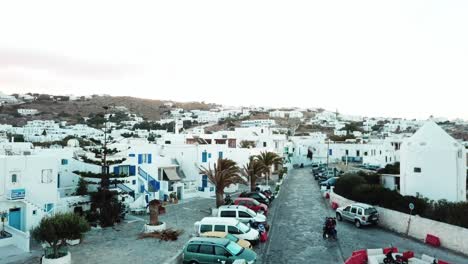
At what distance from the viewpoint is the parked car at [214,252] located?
1512 cm

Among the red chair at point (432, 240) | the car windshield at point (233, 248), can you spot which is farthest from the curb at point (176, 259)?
the red chair at point (432, 240)

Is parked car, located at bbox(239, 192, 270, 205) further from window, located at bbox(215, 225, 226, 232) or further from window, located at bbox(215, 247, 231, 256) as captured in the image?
window, located at bbox(215, 247, 231, 256)

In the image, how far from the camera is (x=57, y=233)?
15.5 meters

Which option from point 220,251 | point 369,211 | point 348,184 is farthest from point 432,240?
point 220,251

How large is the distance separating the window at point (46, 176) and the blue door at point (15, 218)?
2.41 m

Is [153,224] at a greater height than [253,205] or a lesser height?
lesser

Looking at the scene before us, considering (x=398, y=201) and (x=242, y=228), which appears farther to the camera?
(x=398, y=201)

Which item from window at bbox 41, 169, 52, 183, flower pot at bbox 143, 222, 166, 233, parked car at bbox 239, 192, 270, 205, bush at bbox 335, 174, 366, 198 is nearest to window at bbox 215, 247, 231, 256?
flower pot at bbox 143, 222, 166, 233

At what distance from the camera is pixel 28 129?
87688 millimetres

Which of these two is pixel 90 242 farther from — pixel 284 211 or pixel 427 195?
pixel 427 195

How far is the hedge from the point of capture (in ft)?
66.7

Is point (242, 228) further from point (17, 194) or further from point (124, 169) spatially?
point (124, 169)

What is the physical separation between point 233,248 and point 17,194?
12.8 m

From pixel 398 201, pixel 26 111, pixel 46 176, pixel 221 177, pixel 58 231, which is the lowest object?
pixel 398 201
